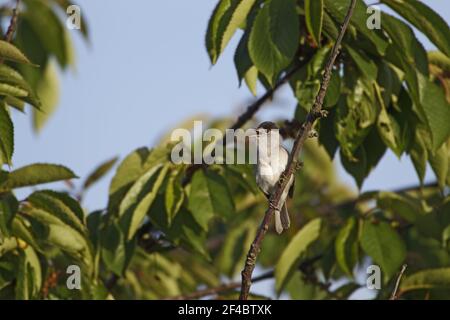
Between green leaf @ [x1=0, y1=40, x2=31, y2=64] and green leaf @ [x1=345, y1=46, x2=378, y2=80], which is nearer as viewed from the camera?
green leaf @ [x1=0, y1=40, x2=31, y2=64]

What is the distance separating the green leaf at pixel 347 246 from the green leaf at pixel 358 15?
1.37 meters

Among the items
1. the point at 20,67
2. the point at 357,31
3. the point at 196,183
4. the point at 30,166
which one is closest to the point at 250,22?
the point at 357,31

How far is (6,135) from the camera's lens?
5.00 meters

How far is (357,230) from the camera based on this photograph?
6414 mm

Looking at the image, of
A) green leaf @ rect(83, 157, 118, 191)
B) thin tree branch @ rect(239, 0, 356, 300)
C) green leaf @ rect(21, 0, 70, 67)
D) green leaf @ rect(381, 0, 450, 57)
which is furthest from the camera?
green leaf @ rect(21, 0, 70, 67)

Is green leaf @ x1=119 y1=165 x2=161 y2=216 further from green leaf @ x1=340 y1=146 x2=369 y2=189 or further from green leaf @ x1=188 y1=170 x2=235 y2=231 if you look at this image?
green leaf @ x1=340 y1=146 x2=369 y2=189

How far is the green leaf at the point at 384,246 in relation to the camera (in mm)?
6223

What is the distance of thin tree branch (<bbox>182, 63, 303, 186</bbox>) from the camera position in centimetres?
613

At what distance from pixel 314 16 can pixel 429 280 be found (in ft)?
6.16

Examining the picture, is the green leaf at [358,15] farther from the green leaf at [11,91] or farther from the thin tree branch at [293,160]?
the green leaf at [11,91]

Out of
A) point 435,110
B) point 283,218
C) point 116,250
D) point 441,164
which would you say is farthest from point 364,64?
point 116,250

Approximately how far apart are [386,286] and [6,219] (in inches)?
94.2

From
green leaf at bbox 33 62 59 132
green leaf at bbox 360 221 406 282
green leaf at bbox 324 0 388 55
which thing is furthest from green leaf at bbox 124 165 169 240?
green leaf at bbox 33 62 59 132

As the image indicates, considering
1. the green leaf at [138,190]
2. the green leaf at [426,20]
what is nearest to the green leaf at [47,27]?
the green leaf at [138,190]
